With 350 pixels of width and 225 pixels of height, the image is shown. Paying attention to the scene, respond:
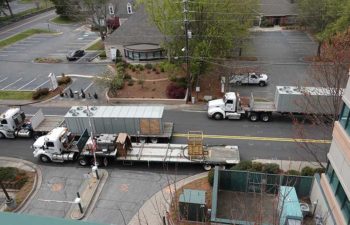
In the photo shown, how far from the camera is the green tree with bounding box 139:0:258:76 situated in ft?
106

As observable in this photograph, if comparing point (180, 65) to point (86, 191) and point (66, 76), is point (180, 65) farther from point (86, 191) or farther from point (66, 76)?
point (86, 191)

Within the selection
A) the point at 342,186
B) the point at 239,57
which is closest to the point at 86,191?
the point at 342,186

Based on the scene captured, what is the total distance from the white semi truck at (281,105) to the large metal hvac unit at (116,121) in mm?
6699

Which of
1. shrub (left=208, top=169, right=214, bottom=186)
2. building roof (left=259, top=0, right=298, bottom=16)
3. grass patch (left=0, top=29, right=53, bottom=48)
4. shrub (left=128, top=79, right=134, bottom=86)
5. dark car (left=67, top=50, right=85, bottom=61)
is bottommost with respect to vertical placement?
shrub (left=208, top=169, right=214, bottom=186)

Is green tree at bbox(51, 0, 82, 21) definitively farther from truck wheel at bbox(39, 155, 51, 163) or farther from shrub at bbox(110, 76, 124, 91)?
truck wheel at bbox(39, 155, 51, 163)

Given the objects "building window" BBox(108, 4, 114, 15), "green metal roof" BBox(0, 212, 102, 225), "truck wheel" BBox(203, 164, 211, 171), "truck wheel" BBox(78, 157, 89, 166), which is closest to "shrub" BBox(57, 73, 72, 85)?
"truck wheel" BBox(78, 157, 89, 166)

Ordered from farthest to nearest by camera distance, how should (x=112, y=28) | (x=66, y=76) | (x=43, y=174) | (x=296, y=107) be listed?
(x=112, y=28) < (x=66, y=76) < (x=296, y=107) < (x=43, y=174)

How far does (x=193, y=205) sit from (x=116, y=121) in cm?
1121

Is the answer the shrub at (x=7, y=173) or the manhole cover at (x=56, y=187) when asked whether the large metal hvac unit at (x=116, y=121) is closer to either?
the manhole cover at (x=56, y=187)

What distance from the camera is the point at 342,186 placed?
47.8 feet

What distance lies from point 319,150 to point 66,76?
108ft

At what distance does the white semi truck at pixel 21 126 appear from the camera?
27.9 m

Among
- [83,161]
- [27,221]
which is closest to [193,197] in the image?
[83,161]

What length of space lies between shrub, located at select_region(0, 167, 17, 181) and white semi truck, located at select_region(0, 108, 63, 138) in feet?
14.8
